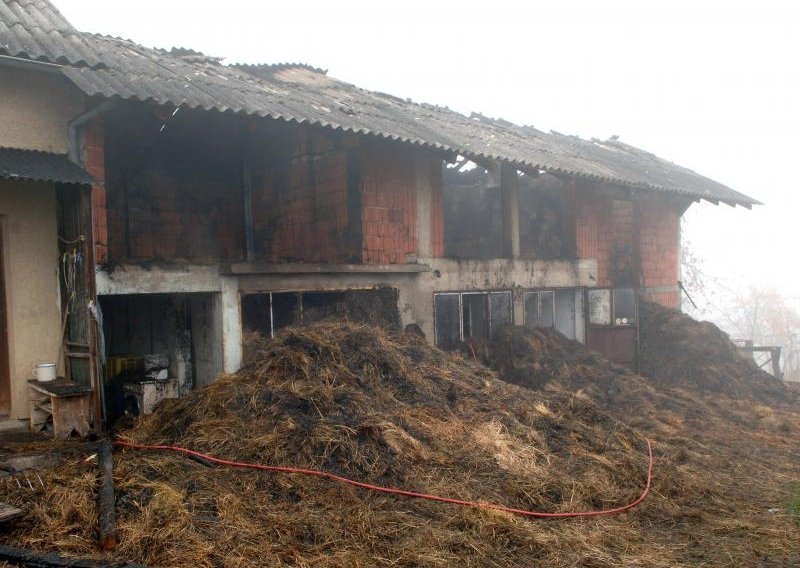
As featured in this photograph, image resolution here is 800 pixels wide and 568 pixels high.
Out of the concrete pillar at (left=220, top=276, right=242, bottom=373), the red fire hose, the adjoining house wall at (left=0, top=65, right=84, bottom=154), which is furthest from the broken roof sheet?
the red fire hose

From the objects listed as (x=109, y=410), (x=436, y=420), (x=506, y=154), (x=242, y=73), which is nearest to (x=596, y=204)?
(x=506, y=154)

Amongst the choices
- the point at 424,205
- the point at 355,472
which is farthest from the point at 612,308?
the point at 355,472

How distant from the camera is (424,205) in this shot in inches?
442

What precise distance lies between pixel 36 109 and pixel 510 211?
792cm

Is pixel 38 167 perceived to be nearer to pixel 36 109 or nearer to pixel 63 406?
pixel 36 109

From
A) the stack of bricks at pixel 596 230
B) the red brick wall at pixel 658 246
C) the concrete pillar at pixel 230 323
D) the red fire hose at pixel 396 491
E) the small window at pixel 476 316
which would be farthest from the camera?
the red brick wall at pixel 658 246

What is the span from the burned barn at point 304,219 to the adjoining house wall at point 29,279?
560 mm

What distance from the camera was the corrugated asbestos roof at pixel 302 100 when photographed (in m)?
7.32

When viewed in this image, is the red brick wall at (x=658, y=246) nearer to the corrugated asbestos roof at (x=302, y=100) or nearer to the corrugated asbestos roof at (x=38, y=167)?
the corrugated asbestos roof at (x=302, y=100)

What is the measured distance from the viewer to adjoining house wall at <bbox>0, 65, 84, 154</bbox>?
7312 mm

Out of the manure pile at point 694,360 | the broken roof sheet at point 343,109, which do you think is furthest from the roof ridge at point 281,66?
A: the manure pile at point 694,360

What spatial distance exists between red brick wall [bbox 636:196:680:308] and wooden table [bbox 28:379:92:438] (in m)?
12.1

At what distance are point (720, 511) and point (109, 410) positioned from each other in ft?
22.5

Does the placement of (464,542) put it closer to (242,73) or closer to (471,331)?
(471,331)
